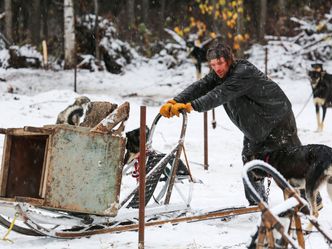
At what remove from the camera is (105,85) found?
18.8m

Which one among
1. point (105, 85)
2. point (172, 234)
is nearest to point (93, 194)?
point (172, 234)

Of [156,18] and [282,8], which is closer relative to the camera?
[282,8]

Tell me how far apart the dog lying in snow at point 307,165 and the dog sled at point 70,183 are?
517mm

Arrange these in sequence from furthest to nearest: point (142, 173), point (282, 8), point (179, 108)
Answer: point (282, 8)
point (179, 108)
point (142, 173)

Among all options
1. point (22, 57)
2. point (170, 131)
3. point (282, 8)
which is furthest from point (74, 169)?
point (282, 8)

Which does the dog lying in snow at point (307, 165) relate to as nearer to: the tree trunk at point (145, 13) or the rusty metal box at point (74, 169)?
the rusty metal box at point (74, 169)

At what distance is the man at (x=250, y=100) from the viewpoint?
506 cm

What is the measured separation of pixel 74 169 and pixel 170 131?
763 centimetres

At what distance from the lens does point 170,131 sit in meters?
12.2

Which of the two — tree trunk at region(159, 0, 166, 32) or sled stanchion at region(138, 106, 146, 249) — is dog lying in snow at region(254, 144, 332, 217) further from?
tree trunk at region(159, 0, 166, 32)

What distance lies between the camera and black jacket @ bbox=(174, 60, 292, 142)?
506cm

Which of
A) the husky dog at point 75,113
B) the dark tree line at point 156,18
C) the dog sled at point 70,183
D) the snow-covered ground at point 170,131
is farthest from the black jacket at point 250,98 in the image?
the dark tree line at point 156,18

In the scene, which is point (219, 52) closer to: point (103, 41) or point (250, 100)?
point (250, 100)

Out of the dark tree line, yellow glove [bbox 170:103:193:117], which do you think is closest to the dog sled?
yellow glove [bbox 170:103:193:117]
